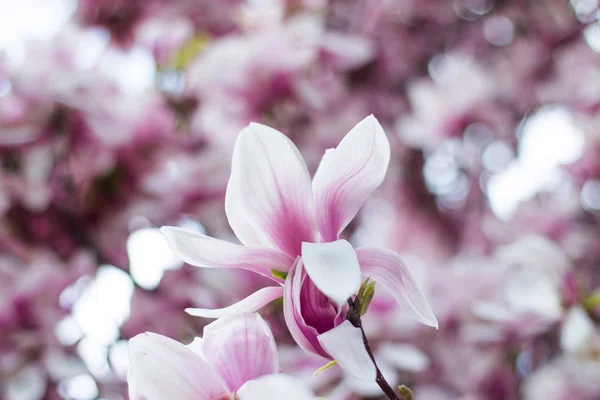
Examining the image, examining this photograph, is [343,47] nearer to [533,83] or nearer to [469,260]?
[469,260]

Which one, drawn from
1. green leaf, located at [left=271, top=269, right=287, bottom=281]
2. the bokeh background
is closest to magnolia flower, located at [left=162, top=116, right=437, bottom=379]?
green leaf, located at [left=271, top=269, right=287, bottom=281]

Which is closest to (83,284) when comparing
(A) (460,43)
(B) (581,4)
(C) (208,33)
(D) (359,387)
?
(D) (359,387)

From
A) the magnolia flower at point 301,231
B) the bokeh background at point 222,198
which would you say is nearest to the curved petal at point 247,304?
the magnolia flower at point 301,231

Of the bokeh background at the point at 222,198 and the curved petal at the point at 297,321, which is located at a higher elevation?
the curved petal at the point at 297,321

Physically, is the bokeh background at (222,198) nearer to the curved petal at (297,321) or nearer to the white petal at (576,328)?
the white petal at (576,328)

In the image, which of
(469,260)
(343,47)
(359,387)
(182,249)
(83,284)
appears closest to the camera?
(182,249)

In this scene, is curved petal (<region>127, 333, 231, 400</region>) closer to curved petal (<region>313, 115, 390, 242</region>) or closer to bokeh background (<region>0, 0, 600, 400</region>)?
curved petal (<region>313, 115, 390, 242</region>)
